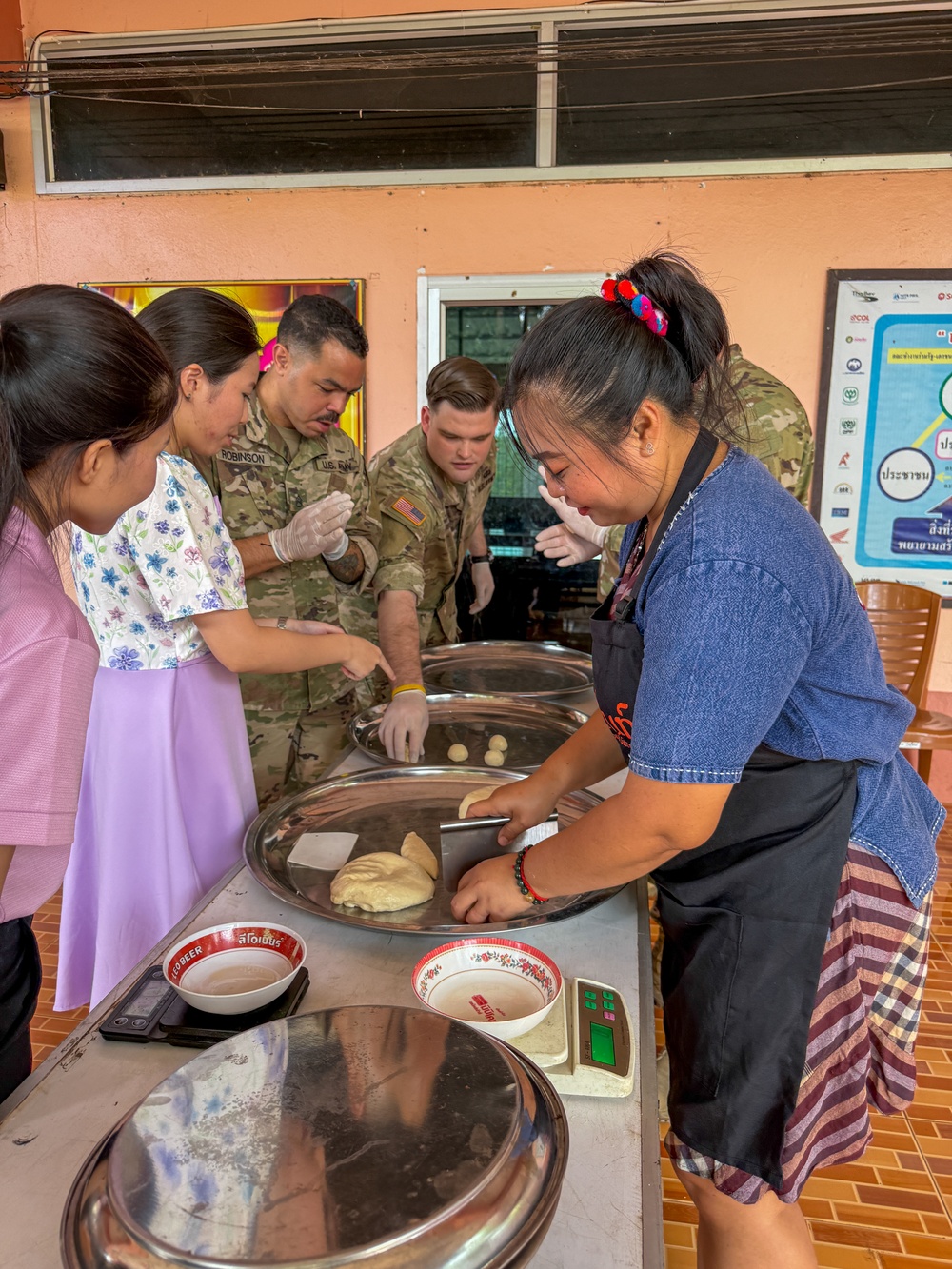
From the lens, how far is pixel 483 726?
2131 mm

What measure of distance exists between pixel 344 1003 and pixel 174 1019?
0.19 m

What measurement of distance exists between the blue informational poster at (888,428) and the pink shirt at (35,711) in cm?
358

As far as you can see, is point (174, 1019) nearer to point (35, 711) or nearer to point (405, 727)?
point (35, 711)

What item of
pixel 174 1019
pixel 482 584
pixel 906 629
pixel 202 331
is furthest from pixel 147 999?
pixel 906 629

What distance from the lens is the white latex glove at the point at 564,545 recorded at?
2627mm

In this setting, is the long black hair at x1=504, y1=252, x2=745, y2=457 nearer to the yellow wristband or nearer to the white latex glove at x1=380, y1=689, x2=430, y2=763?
the white latex glove at x1=380, y1=689, x2=430, y2=763

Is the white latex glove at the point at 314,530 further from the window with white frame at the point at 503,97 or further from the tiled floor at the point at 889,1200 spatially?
the window with white frame at the point at 503,97

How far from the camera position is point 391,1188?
584 millimetres

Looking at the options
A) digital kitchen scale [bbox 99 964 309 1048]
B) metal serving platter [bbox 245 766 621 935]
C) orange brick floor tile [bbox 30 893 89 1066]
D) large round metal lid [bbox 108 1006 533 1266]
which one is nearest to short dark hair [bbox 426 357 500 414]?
metal serving platter [bbox 245 766 621 935]

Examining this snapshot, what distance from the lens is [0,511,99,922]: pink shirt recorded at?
0.89m

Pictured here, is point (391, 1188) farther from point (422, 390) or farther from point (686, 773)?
point (422, 390)

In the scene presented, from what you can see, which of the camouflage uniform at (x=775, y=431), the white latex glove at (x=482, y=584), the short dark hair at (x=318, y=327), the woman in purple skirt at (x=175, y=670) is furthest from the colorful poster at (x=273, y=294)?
the woman in purple skirt at (x=175, y=670)

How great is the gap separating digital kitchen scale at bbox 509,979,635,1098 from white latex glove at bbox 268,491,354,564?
5.09 ft

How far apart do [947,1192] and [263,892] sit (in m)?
1.83
